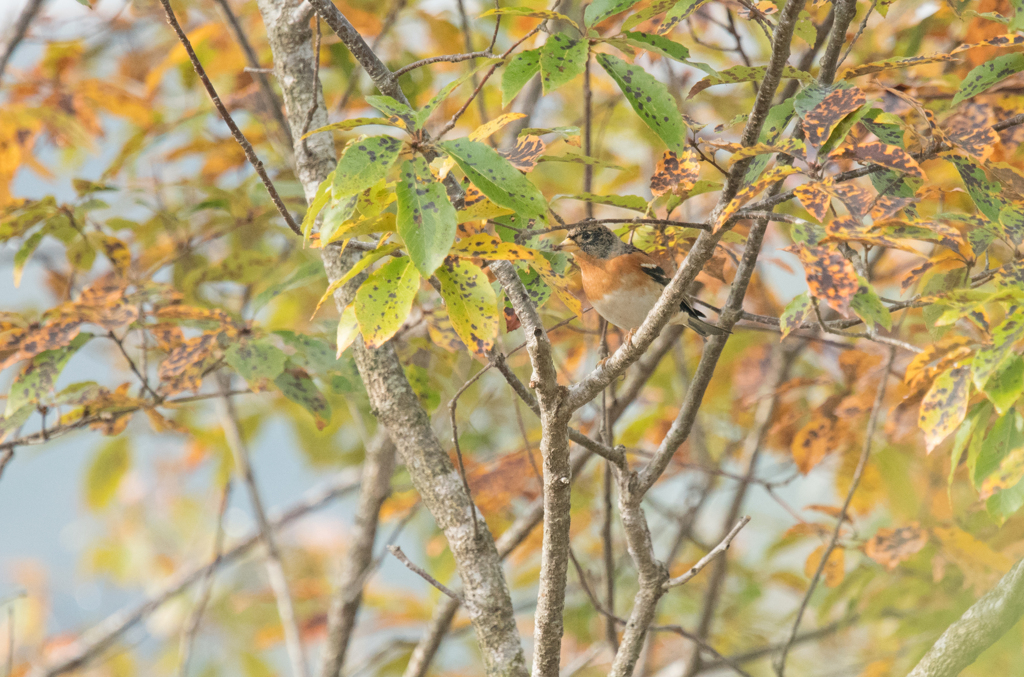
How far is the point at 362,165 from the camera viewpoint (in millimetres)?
903

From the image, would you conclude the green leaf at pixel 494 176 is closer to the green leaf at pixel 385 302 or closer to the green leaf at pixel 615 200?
the green leaf at pixel 385 302

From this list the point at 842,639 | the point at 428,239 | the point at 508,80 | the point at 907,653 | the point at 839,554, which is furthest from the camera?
the point at 842,639

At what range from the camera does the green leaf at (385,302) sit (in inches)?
37.0

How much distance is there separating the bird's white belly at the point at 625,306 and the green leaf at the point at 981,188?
88 centimetres

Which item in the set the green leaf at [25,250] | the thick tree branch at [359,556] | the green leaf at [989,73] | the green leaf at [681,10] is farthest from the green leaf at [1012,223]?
the green leaf at [25,250]

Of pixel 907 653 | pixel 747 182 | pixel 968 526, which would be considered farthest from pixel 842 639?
pixel 747 182

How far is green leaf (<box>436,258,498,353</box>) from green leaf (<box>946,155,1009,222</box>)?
30.3 inches

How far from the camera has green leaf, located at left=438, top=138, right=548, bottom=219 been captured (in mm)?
915

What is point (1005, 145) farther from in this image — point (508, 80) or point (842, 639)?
point (842, 639)

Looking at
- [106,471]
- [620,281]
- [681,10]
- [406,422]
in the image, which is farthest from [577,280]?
[106,471]

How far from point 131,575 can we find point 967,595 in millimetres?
5218

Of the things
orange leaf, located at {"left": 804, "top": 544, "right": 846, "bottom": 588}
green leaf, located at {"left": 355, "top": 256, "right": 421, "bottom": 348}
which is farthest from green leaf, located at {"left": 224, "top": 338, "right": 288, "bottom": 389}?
orange leaf, located at {"left": 804, "top": 544, "right": 846, "bottom": 588}

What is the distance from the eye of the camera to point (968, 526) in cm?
221

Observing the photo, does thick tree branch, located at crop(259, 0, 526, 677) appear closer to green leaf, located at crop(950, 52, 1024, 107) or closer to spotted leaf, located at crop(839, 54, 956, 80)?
spotted leaf, located at crop(839, 54, 956, 80)
